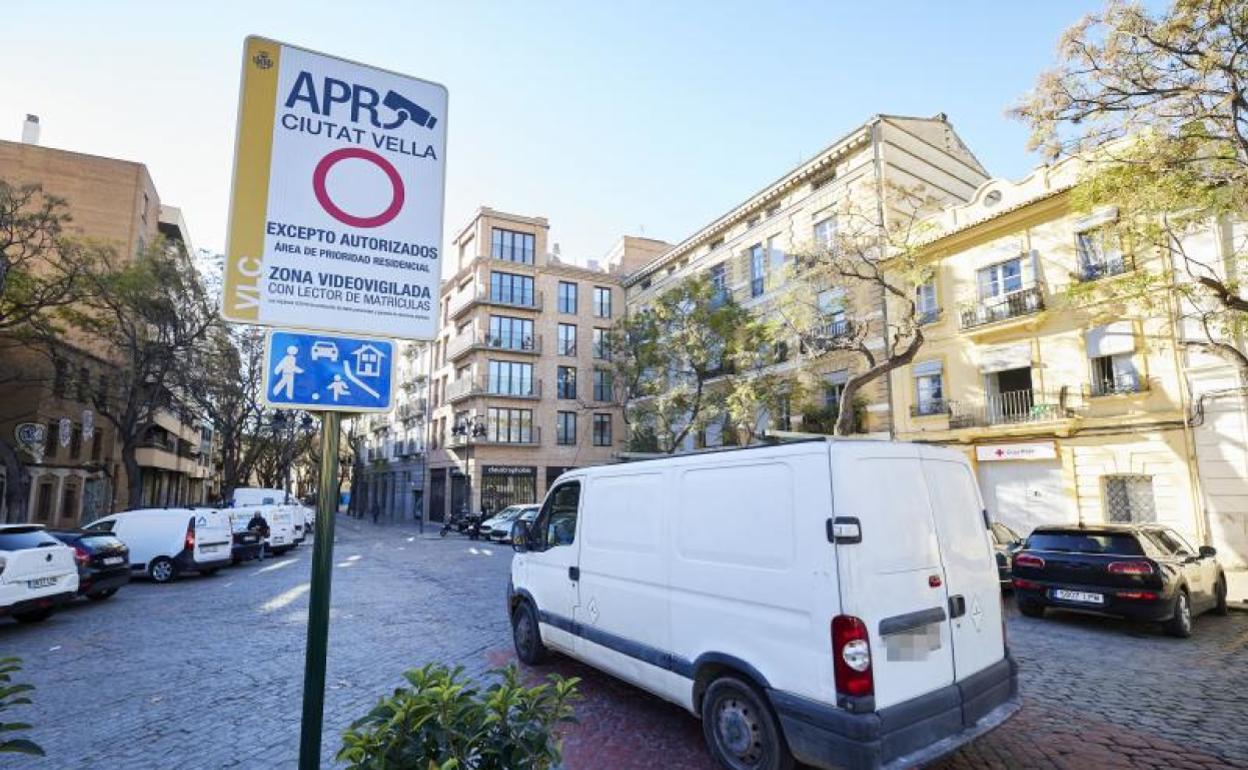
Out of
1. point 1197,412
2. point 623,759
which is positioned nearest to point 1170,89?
point 1197,412

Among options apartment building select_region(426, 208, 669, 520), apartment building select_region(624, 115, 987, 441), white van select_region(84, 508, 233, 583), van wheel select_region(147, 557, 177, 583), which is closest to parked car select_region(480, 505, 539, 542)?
apartment building select_region(624, 115, 987, 441)

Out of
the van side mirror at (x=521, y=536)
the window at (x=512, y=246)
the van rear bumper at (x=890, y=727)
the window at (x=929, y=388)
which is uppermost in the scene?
the window at (x=512, y=246)

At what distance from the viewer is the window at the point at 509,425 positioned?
40184 millimetres

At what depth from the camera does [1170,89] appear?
984 cm

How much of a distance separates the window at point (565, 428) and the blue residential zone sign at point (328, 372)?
39.7 metres

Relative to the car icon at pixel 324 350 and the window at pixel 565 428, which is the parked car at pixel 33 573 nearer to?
the car icon at pixel 324 350

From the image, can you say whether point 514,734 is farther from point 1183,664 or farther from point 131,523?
point 131,523

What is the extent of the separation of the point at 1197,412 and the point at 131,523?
2584 centimetres

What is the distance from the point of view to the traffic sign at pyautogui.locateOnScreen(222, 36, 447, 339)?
86.6 inches

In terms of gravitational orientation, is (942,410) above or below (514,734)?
above

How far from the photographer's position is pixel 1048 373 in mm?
19062

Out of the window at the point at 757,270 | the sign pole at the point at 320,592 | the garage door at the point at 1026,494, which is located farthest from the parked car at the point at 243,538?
the garage door at the point at 1026,494

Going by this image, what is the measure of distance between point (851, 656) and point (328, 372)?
3229 millimetres

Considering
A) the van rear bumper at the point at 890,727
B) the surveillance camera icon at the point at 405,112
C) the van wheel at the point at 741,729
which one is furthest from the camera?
the van wheel at the point at 741,729
